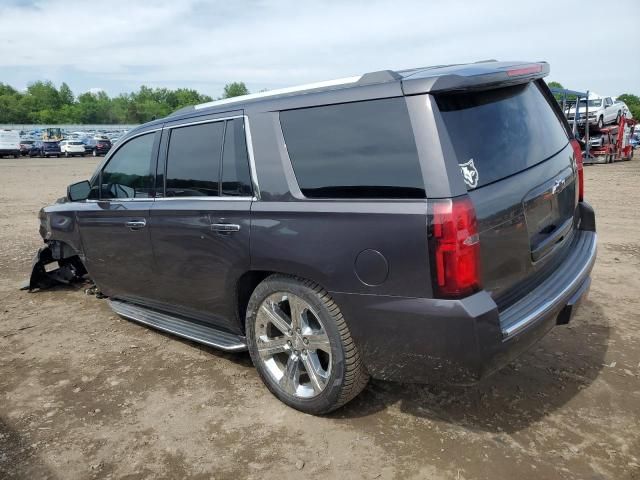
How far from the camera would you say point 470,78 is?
97.8 inches

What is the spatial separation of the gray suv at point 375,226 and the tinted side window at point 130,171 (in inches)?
8.2

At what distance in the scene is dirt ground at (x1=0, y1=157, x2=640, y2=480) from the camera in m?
2.60

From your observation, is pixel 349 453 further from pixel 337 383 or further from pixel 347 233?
pixel 347 233

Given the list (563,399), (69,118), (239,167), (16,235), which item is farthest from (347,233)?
(69,118)

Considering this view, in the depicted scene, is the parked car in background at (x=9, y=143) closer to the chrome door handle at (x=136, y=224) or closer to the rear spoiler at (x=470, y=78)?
the chrome door handle at (x=136, y=224)

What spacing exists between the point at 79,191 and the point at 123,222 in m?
0.90

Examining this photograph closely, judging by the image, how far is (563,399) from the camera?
3.10 metres

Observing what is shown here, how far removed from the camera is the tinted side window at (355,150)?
2471 mm

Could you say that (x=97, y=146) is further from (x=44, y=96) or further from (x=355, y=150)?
(x=44, y=96)

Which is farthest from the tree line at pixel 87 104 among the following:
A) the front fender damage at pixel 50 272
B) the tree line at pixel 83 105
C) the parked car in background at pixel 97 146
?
the front fender damage at pixel 50 272

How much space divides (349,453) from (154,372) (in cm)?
172

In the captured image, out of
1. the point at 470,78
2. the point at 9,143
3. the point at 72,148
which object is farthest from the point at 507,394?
the point at 9,143

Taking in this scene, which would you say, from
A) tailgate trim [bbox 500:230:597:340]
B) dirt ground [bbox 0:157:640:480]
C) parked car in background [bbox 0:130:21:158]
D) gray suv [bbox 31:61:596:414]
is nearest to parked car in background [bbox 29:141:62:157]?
parked car in background [bbox 0:130:21:158]

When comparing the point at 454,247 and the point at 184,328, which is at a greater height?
the point at 454,247
